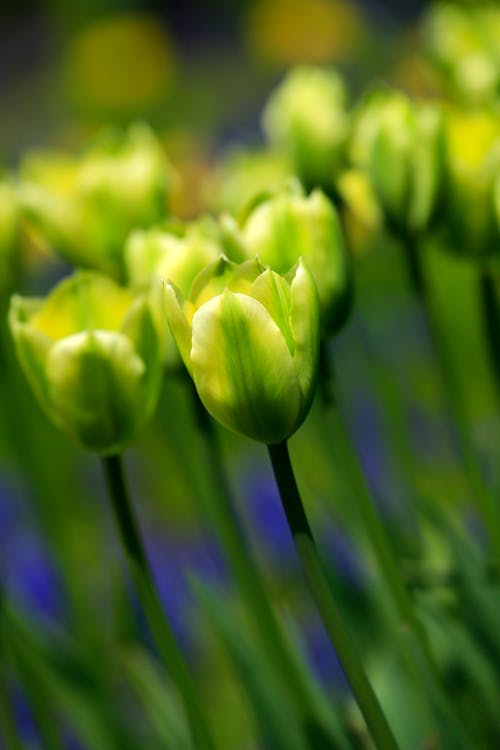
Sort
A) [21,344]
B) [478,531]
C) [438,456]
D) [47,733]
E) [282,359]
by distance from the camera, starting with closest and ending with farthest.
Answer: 1. [282,359]
2. [21,344]
3. [47,733]
4. [478,531]
5. [438,456]

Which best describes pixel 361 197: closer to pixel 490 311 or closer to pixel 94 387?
pixel 490 311

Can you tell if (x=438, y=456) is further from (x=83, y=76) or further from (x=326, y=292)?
(x=83, y=76)

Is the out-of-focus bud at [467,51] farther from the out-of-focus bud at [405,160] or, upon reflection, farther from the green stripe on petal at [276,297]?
the green stripe on petal at [276,297]

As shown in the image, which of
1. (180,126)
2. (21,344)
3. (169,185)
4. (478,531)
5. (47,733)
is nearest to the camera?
(21,344)

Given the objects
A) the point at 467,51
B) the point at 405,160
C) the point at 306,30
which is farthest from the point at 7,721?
the point at 306,30

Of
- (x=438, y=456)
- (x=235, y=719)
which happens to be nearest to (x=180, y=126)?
(x=438, y=456)

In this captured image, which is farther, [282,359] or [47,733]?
[47,733]

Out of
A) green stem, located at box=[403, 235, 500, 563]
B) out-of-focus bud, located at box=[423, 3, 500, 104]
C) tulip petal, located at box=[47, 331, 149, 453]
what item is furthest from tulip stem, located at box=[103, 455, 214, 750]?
out-of-focus bud, located at box=[423, 3, 500, 104]

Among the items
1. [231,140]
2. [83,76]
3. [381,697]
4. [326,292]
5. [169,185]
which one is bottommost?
[381,697]
